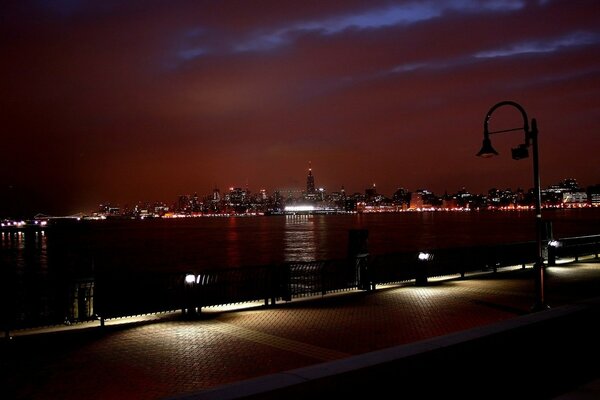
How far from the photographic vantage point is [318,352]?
1091 cm

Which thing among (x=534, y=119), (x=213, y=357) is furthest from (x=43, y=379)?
(x=534, y=119)

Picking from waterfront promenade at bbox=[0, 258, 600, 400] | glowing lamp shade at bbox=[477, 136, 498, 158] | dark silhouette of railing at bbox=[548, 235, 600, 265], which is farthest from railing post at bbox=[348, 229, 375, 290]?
dark silhouette of railing at bbox=[548, 235, 600, 265]

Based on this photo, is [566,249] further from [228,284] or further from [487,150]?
[228,284]

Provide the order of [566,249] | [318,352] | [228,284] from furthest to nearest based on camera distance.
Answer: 1. [566,249]
2. [228,284]
3. [318,352]

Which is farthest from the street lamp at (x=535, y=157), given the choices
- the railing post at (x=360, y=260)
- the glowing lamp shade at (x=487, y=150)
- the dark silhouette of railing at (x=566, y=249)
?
the dark silhouette of railing at (x=566, y=249)

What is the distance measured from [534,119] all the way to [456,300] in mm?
5734

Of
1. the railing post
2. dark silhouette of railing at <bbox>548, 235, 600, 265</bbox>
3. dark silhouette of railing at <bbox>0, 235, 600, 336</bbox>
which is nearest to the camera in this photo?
dark silhouette of railing at <bbox>0, 235, 600, 336</bbox>

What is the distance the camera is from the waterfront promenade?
24.0ft

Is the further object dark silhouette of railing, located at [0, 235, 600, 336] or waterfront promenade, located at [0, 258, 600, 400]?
dark silhouette of railing, located at [0, 235, 600, 336]

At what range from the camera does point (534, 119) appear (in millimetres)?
Answer: 14484

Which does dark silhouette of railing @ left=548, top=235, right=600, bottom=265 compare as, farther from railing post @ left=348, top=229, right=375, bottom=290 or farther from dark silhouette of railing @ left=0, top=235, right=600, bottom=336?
railing post @ left=348, top=229, right=375, bottom=290

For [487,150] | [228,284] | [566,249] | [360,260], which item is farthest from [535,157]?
[566,249]

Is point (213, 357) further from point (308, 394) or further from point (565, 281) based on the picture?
point (565, 281)

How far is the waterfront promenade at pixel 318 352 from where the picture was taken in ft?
24.0
